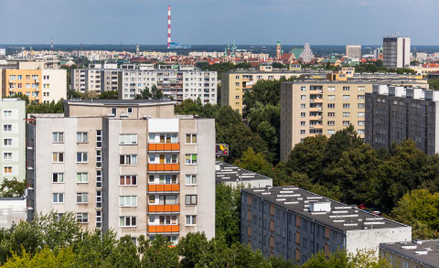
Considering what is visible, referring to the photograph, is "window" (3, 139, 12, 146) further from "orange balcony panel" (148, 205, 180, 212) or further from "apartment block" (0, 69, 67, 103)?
"apartment block" (0, 69, 67, 103)

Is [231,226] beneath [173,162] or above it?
beneath

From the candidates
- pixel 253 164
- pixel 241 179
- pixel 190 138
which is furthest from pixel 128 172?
pixel 253 164

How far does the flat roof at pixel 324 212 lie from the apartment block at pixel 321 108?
35542 millimetres

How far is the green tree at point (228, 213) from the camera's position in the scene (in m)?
46.5

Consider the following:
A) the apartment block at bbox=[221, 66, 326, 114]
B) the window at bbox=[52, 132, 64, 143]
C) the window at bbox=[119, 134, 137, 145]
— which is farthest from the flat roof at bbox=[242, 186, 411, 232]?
the apartment block at bbox=[221, 66, 326, 114]

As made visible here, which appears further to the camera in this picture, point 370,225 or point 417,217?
point 417,217

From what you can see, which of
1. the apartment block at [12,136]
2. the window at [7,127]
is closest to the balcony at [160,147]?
the apartment block at [12,136]

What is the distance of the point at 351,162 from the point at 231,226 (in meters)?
16.5

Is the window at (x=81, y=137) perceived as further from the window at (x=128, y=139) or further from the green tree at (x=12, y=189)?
the green tree at (x=12, y=189)

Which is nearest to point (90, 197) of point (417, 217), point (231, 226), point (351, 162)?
point (231, 226)

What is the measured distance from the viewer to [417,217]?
4841 centimetres

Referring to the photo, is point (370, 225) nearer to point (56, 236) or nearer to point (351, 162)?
point (56, 236)

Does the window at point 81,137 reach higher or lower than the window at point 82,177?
higher

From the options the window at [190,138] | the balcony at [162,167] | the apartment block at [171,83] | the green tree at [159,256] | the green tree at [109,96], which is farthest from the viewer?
the apartment block at [171,83]
